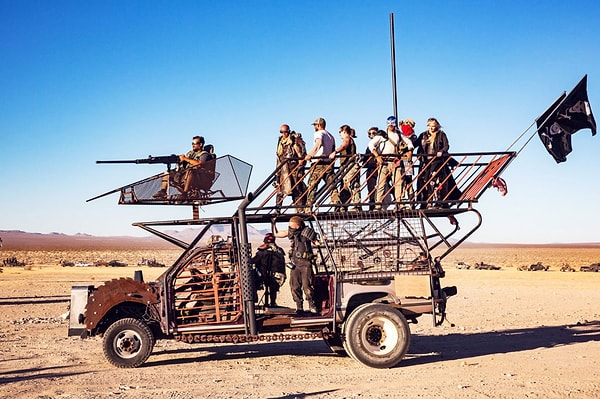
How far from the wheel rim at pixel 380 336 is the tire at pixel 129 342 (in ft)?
10.7

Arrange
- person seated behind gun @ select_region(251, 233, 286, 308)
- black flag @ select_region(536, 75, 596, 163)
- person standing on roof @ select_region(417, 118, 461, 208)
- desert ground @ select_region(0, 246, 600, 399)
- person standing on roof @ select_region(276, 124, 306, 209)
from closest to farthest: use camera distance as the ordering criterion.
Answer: desert ground @ select_region(0, 246, 600, 399), person seated behind gun @ select_region(251, 233, 286, 308), person standing on roof @ select_region(276, 124, 306, 209), person standing on roof @ select_region(417, 118, 461, 208), black flag @ select_region(536, 75, 596, 163)

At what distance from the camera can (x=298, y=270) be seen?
462 inches

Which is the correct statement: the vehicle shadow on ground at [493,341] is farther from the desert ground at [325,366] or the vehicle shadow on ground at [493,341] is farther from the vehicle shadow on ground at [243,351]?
the vehicle shadow on ground at [243,351]

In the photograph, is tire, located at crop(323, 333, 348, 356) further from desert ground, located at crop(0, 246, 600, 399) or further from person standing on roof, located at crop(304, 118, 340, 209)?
person standing on roof, located at crop(304, 118, 340, 209)

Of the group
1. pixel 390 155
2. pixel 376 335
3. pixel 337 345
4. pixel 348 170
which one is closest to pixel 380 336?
pixel 376 335

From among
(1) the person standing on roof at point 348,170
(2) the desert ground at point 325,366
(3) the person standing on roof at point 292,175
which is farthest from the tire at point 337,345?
(3) the person standing on roof at point 292,175

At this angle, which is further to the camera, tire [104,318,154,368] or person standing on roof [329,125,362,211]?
person standing on roof [329,125,362,211]

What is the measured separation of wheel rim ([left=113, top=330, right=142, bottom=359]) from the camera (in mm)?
11305

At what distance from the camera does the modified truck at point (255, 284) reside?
37.2 ft

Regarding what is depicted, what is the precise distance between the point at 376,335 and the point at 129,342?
3.74 meters

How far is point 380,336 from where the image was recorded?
11672 mm

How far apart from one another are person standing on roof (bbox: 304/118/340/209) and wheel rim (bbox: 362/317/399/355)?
2.07 meters

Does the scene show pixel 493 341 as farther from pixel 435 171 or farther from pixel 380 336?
pixel 435 171

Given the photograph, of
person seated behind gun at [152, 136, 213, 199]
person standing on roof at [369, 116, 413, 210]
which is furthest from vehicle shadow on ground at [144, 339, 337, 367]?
person standing on roof at [369, 116, 413, 210]
